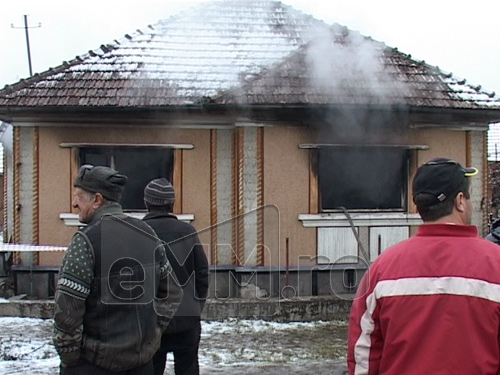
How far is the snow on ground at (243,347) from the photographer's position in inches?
250

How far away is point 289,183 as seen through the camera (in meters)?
9.58

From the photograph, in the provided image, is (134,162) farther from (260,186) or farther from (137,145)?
(260,186)

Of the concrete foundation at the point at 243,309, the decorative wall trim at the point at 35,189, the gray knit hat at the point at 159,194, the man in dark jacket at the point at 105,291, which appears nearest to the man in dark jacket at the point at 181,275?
the gray knit hat at the point at 159,194

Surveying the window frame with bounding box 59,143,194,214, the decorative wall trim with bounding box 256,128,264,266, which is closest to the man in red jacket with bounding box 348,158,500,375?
the decorative wall trim with bounding box 256,128,264,266

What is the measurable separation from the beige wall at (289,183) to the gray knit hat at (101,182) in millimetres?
6058

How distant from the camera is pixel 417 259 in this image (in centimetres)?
246

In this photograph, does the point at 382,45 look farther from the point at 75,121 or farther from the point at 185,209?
the point at 75,121

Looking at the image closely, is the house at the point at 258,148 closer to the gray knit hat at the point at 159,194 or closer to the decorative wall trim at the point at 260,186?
the decorative wall trim at the point at 260,186

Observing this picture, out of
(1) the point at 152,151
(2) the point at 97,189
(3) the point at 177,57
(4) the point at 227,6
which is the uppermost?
(4) the point at 227,6

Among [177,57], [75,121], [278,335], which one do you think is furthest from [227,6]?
[278,335]

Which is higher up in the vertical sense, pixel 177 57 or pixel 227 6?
pixel 227 6

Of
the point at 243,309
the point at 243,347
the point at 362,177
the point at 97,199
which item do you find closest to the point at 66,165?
the point at 243,309

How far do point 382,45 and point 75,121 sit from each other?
5.89m

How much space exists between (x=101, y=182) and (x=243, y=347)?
14.4 feet
